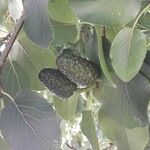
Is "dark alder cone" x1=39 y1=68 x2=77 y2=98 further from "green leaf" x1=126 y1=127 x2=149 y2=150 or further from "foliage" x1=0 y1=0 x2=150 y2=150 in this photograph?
"green leaf" x1=126 y1=127 x2=149 y2=150

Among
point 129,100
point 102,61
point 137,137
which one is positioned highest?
point 102,61

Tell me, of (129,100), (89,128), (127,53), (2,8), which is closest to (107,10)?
(127,53)

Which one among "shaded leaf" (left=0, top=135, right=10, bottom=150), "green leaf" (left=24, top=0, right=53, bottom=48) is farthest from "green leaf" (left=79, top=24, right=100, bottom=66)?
"shaded leaf" (left=0, top=135, right=10, bottom=150)

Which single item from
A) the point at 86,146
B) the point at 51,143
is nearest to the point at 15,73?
the point at 51,143

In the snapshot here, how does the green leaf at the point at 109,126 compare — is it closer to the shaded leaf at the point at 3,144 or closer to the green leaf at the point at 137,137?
the green leaf at the point at 137,137

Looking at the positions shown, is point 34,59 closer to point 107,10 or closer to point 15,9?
point 15,9

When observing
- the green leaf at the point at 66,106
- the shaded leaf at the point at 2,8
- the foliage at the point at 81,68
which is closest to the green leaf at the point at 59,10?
the foliage at the point at 81,68
